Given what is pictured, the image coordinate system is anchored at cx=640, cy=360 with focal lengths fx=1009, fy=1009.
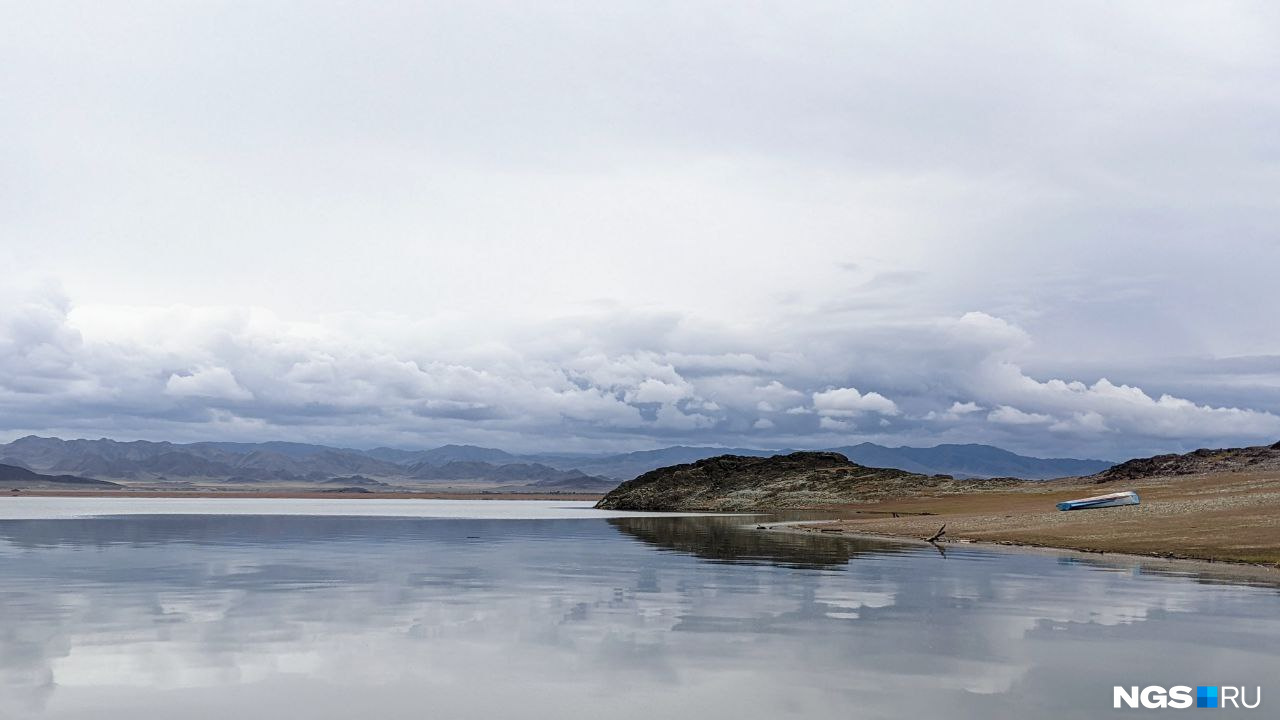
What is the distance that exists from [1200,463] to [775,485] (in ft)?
221

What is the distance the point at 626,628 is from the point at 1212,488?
285ft

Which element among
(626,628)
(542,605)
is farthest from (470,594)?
(626,628)

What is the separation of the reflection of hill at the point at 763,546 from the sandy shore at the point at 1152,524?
8.11 m

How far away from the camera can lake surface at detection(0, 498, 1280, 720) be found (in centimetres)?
2075

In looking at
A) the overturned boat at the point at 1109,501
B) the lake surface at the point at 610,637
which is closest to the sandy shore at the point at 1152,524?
the overturned boat at the point at 1109,501

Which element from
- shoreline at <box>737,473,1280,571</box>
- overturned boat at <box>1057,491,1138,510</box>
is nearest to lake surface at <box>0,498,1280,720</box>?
shoreline at <box>737,473,1280,571</box>

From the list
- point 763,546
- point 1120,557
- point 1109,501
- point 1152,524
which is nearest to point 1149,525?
point 1152,524

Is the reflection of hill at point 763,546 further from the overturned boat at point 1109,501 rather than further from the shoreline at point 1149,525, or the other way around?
the overturned boat at point 1109,501

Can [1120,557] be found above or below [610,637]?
below

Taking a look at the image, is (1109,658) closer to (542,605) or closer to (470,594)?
(542,605)

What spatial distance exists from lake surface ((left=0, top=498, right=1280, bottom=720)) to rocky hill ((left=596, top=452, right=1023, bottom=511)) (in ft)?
347

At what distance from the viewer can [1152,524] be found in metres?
70.5

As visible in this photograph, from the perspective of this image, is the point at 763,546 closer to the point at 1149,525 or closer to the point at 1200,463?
the point at 1149,525

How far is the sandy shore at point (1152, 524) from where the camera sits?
185ft
